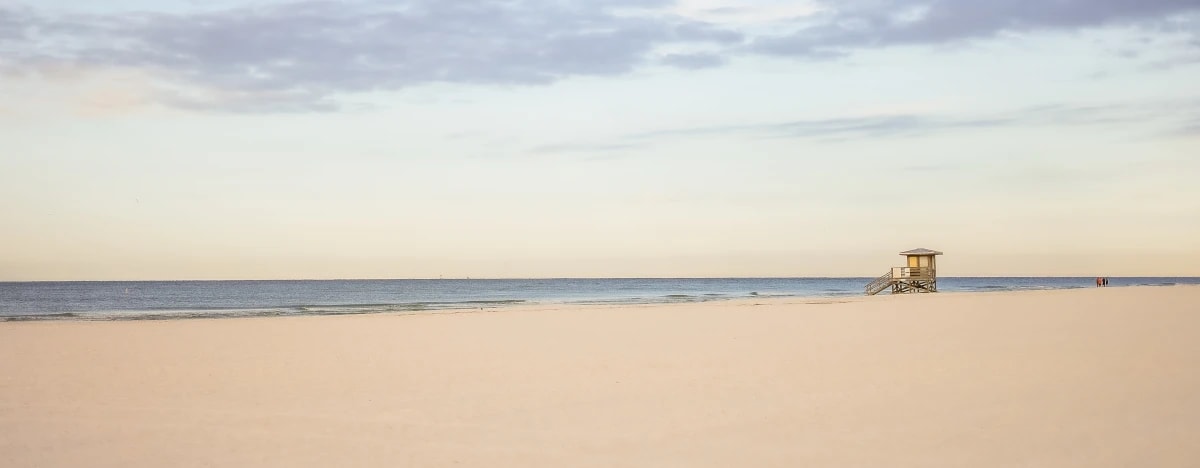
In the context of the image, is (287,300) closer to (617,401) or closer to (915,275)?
(915,275)

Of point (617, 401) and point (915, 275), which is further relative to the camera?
point (915, 275)

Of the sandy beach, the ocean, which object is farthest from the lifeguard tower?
the sandy beach

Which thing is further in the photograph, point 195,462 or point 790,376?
point 790,376

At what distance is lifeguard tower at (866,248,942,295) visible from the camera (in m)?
51.8

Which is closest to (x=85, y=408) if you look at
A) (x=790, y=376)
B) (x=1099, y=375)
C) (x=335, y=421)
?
(x=335, y=421)

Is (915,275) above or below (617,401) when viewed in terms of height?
above

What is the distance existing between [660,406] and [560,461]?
7.60ft

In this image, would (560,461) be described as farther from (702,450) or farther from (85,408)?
(85,408)

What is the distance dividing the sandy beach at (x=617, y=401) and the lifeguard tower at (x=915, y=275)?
120 feet

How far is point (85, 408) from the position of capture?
856 cm

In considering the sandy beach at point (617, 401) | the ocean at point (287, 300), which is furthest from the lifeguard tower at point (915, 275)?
the sandy beach at point (617, 401)

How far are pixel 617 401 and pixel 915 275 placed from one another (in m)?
46.7

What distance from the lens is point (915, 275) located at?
5166 cm

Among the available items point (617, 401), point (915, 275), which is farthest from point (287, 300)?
point (617, 401)
